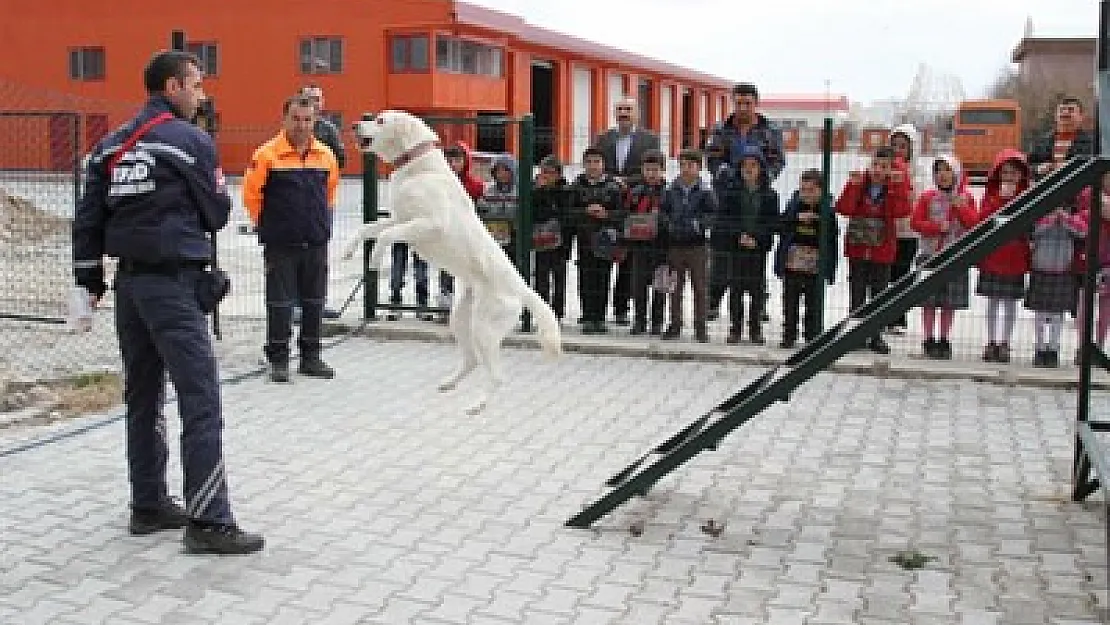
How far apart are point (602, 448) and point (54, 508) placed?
3030mm

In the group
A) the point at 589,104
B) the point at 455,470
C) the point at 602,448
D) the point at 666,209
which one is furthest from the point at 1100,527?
the point at 589,104

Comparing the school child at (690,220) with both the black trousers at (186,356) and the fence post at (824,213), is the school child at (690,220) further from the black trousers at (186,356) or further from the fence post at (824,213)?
the black trousers at (186,356)

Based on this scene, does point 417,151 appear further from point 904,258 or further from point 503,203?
point 904,258

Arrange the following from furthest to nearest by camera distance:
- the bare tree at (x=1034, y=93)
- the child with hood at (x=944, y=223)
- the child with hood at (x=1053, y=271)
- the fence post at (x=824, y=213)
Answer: the bare tree at (x=1034, y=93)
the fence post at (x=824, y=213)
the child with hood at (x=944, y=223)
the child with hood at (x=1053, y=271)

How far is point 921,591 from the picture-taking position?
490 cm

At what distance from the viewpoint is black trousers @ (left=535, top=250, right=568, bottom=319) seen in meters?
10.6

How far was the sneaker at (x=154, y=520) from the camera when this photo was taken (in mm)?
5457

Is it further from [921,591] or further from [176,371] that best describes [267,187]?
[921,591]

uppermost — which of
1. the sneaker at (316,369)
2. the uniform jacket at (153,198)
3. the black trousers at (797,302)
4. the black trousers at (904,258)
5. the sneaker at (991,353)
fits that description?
the uniform jacket at (153,198)

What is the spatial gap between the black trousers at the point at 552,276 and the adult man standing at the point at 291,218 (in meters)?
2.22

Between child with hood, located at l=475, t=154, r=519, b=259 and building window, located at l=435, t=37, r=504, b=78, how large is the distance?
25117mm

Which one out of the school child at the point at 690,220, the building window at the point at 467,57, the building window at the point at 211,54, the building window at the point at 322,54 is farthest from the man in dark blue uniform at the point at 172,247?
the building window at the point at 211,54

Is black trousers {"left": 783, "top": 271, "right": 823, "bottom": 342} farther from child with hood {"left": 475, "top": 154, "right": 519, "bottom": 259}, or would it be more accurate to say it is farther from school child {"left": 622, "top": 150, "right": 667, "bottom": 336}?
child with hood {"left": 475, "top": 154, "right": 519, "bottom": 259}

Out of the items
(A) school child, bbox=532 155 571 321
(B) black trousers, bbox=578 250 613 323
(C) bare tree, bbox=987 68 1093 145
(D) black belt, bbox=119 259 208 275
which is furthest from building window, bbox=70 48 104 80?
(D) black belt, bbox=119 259 208 275
